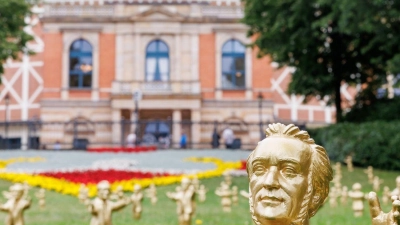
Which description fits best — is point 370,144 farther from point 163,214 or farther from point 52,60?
point 52,60

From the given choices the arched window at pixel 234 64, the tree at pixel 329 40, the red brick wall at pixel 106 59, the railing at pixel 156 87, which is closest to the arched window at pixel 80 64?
the red brick wall at pixel 106 59

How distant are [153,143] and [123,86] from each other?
6.25 m

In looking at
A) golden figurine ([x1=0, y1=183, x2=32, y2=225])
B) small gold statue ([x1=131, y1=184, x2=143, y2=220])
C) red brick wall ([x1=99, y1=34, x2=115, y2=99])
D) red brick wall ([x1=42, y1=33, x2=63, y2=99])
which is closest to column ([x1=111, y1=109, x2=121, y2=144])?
red brick wall ([x1=99, y1=34, x2=115, y2=99])

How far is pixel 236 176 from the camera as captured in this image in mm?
16844

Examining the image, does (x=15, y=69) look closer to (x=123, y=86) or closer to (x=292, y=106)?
(x=123, y=86)

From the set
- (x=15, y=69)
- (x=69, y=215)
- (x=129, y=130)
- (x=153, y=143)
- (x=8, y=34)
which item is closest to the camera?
(x=69, y=215)

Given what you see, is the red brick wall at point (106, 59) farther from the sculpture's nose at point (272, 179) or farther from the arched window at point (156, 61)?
the sculpture's nose at point (272, 179)

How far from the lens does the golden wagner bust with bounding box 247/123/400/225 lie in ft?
8.54

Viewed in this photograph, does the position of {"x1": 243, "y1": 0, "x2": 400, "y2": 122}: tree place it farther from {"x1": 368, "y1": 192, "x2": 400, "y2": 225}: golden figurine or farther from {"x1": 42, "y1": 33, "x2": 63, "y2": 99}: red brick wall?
{"x1": 42, "y1": 33, "x2": 63, "y2": 99}: red brick wall

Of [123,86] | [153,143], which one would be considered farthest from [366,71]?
[123,86]

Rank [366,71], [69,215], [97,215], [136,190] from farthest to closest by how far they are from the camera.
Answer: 1. [366,71]
2. [69,215]
3. [136,190]
4. [97,215]

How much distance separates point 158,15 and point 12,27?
15002 mm

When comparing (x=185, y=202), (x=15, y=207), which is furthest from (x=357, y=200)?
(x=15, y=207)

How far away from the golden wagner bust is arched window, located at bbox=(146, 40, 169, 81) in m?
34.5
